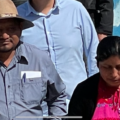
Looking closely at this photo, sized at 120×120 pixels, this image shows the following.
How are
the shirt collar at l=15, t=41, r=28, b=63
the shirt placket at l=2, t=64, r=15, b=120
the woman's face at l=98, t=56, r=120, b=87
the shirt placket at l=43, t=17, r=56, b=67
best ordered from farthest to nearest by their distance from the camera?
the shirt placket at l=43, t=17, r=56, b=67
the shirt collar at l=15, t=41, r=28, b=63
the shirt placket at l=2, t=64, r=15, b=120
the woman's face at l=98, t=56, r=120, b=87

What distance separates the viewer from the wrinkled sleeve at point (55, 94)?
339 centimetres

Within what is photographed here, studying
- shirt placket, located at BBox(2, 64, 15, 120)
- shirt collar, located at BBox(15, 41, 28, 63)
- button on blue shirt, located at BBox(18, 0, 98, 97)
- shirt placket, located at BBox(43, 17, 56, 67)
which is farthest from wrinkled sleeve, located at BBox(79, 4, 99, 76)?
shirt placket, located at BBox(2, 64, 15, 120)

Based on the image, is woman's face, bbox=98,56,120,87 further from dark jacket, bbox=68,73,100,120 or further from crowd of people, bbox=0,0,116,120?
dark jacket, bbox=68,73,100,120

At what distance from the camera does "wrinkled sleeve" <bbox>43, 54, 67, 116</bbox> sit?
339 cm

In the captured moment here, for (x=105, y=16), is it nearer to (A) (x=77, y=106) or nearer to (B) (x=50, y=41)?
(B) (x=50, y=41)

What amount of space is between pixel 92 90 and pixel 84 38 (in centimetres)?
76

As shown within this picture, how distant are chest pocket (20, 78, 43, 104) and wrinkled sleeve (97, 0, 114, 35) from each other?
4.33 ft

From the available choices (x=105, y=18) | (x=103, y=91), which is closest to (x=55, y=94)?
(x=103, y=91)

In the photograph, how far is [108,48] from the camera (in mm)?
3113

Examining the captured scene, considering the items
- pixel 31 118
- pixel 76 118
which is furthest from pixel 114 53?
pixel 31 118

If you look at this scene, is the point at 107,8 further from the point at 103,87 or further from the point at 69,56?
the point at 103,87

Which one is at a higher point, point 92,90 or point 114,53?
point 114,53

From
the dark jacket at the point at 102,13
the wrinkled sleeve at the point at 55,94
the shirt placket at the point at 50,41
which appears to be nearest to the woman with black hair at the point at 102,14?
the dark jacket at the point at 102,13

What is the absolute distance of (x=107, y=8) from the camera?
4.45m
